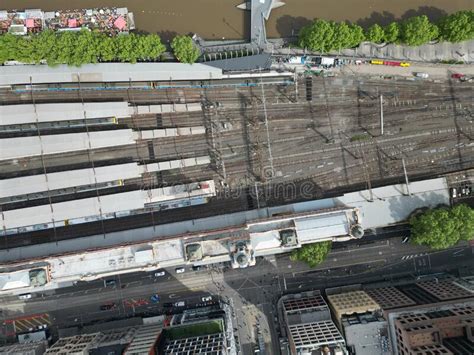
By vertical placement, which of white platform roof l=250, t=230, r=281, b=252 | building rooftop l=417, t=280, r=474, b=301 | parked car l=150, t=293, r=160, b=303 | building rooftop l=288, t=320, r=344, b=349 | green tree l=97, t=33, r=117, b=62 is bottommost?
building rooftop l=288, t=320, r=344, b=349

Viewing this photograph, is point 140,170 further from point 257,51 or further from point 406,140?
point 406,140

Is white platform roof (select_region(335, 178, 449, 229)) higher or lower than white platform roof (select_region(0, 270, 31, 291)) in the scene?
higher

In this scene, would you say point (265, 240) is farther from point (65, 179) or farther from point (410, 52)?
point (410, 52)

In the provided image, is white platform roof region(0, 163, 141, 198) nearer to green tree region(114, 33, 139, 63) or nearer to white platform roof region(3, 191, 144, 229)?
white platform roof region(3, 191, 144, 229)

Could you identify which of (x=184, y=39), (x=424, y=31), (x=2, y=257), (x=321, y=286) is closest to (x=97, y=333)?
(x=2, y=257)

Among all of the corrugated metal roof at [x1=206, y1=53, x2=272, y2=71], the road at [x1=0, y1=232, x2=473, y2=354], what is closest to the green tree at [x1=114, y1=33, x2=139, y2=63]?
the corrugated metal roof at [x1=206, y1=53, x2=272, y2=71]

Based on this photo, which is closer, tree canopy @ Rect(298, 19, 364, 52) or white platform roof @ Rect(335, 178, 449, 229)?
tree canopy @ Rect(298, 19, 364, 52)

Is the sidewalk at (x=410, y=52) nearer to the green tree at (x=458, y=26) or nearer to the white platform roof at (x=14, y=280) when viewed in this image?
the green tree at (x=458, y=26)

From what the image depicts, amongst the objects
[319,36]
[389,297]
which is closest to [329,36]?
[319,36]
